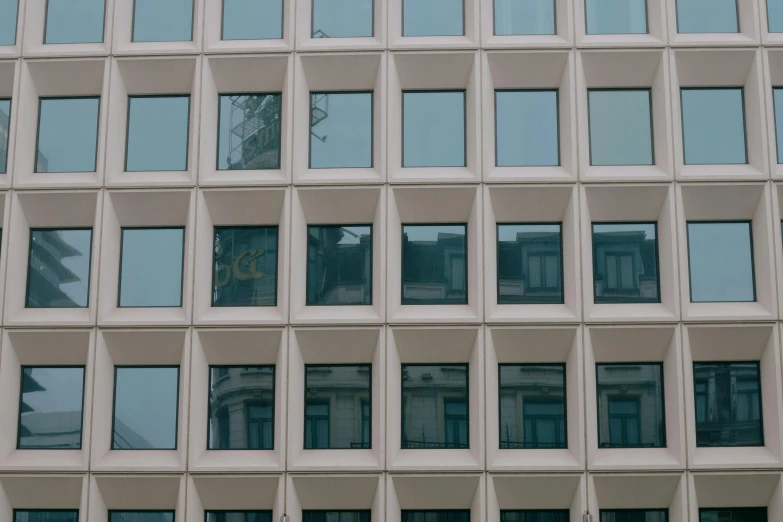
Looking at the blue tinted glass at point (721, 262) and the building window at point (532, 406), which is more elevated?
the blue tinted glass at point (721, 262)

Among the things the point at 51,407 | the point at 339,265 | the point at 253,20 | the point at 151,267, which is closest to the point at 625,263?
the point at 339,265

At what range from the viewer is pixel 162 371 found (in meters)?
21.8

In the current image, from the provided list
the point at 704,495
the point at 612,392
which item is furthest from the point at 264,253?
the point at 704,495

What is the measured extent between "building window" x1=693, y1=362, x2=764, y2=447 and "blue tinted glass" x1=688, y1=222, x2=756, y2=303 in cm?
148

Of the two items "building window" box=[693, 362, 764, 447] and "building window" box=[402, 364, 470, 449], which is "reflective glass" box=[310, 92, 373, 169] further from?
"building window" box=[693, 362, 764, 447]

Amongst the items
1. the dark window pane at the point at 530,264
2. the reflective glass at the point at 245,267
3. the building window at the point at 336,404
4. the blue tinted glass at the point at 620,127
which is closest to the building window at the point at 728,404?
the dark window pane at the point at 530,264

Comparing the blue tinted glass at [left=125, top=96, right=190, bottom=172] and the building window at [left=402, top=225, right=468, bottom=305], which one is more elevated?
the blue tinted glass at [left=125, top=96, right=190, bottom=172]

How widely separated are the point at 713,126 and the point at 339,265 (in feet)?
28.8

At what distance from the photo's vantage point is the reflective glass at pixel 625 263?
2147 centimetres

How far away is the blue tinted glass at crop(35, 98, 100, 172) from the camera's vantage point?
888 inches

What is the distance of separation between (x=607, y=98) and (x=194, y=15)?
370 inches

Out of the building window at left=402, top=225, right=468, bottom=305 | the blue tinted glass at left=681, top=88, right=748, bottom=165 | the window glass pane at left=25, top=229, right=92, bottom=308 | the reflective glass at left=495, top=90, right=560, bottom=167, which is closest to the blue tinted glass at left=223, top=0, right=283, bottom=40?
the reflective glass at left=495, top=90, right=560, bottom=167

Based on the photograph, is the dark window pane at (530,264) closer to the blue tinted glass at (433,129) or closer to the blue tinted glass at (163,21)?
the blue tinted glass at (433,129)

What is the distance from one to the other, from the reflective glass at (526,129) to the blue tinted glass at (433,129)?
85 cm
